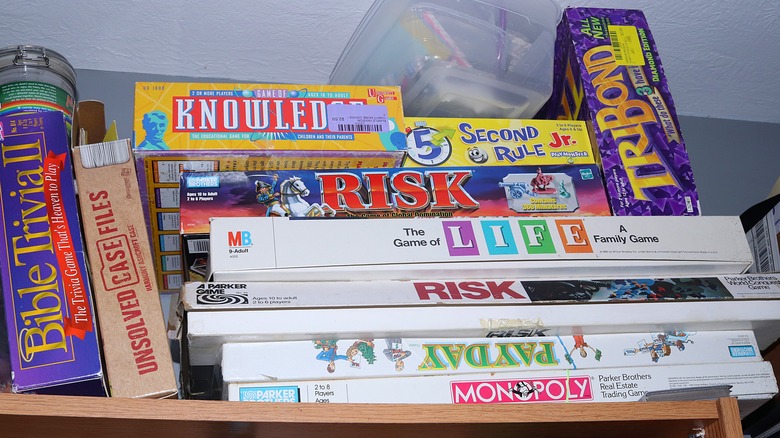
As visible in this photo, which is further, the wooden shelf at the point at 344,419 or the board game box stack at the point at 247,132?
the board game box stack at the point at 247,132

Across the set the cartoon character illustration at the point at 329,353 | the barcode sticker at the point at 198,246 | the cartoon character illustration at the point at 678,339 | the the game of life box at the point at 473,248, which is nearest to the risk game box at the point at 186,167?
the barcode sticker at the point at 198,246

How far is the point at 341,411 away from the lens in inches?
36.4

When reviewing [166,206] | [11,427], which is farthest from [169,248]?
[11,427]

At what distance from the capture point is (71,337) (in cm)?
98

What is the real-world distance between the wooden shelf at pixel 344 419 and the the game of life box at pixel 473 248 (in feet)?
0.67

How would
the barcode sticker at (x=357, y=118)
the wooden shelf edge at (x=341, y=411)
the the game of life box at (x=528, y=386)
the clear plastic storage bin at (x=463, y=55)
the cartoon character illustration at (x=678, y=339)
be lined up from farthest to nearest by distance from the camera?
the clear plastic storage bin at (x=463, y=55) → the barcode sticker at (x=357, y=118) → the cartoon character illustration at (x=678, y=339) → the the game of life box at (x=528, y=386) → the wooden shelf edge at (x=341, y=411)

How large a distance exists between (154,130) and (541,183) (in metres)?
0.55

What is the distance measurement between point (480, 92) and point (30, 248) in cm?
72

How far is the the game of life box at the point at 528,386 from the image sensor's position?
1.01 metres

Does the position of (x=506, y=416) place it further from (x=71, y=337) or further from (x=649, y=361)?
(x=71, y=337)

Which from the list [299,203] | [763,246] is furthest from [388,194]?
[763,246]

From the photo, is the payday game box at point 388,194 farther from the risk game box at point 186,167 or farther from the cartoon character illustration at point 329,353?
the cartoon character illustration at point 329,353

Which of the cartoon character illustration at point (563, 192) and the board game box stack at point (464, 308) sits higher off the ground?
the cartoon character illustration at point (563, 192)

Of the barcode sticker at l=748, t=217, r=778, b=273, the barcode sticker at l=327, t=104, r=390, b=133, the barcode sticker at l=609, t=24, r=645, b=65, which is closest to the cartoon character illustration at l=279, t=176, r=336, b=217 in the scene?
the barcode sticker at l=327, t=104, r=390, b=133
